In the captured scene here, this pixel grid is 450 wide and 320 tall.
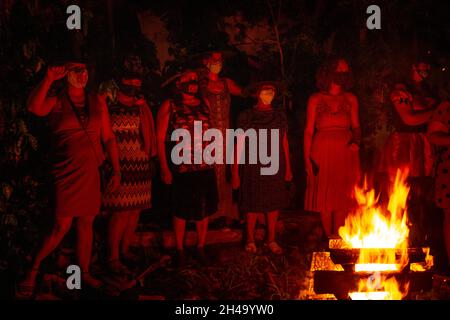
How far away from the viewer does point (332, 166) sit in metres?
5.75

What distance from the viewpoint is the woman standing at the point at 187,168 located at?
5.65 metres

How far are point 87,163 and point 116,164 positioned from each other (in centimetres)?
29

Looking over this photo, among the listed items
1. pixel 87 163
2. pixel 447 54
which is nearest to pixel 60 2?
pixel 87 163

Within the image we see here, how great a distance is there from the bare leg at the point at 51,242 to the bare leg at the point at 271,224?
207 centimetres

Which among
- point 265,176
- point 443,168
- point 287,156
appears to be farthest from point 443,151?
point 265,176

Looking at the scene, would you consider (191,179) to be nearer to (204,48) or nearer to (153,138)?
(153,138)

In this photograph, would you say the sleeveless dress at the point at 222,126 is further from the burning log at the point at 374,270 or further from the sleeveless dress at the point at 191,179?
the burning log at the point at 374,270

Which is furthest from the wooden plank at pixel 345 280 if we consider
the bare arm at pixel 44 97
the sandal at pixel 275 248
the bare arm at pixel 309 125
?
the bare arm at pixel 44 97

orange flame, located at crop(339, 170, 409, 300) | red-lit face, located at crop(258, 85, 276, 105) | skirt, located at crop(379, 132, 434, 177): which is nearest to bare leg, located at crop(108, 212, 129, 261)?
red-lit face, located at crop(258, 85, 276, 105)

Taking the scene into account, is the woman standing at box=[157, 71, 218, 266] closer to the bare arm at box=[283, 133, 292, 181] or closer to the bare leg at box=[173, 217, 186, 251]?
the bare leg at box=[173, 217, 186, 251]

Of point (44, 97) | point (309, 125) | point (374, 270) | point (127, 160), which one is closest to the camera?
point (374, 270)

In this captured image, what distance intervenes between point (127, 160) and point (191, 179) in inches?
27.3

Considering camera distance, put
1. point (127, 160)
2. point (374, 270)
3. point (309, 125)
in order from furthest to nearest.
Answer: point (309, 125)
point (127, 160)
point (374, 270)

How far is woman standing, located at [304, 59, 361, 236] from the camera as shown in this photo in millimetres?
5684
